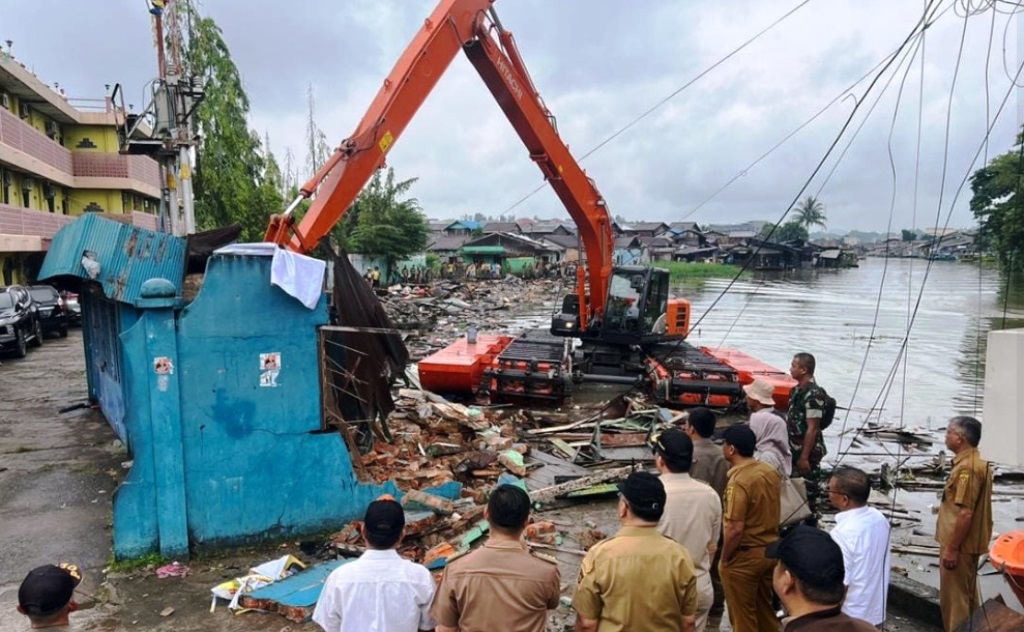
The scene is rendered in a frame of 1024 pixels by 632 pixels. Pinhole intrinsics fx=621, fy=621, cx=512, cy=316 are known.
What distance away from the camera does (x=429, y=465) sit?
7750mm

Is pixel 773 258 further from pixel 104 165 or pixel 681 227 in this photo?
pixel 104 165

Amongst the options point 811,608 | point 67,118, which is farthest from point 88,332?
point 67,118

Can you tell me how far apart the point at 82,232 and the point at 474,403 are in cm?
754

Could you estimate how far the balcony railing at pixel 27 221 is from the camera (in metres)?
20.8

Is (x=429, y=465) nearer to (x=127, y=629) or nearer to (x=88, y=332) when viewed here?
(x=127, y=629)

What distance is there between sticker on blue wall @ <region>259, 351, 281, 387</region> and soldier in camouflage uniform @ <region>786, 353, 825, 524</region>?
478 centimetres

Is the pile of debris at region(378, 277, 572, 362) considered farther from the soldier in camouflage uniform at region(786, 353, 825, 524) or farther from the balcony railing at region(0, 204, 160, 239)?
the soldier in camouflage uniform at region(786, 353, 825, 524)

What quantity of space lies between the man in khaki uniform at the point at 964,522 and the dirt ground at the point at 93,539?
2.33 feet

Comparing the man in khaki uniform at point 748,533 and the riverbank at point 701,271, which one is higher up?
the riverbank at point 701,271

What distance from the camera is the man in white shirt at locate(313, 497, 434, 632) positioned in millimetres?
2812

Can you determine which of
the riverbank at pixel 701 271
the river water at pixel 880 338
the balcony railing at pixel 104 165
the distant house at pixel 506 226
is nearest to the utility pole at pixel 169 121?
the river water at pixel 880 338

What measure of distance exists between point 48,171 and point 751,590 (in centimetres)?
3112

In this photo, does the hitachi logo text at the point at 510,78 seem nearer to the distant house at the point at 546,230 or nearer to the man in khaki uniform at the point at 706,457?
the man in khaki uniform at the point at 706,457

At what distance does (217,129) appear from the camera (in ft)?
67.8
